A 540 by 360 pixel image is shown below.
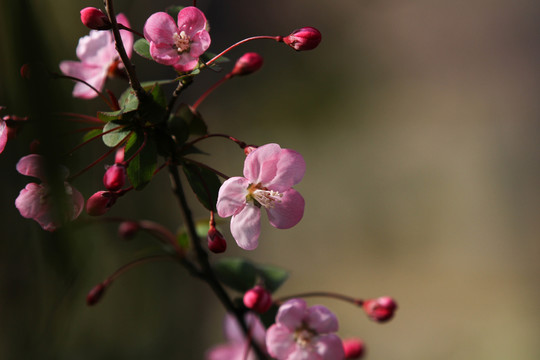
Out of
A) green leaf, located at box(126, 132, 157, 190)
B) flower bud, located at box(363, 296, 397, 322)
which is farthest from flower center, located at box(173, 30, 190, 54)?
flower bud, located at box(363, 296, 397, 322)

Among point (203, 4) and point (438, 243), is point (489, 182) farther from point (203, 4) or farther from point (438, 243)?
point (203, 4)

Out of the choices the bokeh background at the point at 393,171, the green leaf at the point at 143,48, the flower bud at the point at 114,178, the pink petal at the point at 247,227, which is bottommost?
the bokeh background at the point at 393,171

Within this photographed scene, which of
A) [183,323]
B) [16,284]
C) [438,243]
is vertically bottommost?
[183,323]

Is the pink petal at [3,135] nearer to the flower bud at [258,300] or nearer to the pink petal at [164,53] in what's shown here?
the pink petal at [164,53]

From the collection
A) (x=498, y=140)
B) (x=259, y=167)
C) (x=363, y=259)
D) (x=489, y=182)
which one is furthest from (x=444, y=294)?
(x=259, y=167)

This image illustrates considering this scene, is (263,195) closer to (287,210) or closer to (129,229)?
(287,210)

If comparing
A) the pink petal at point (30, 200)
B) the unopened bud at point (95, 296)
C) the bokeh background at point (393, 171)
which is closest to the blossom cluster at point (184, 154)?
the pink petal at point (30, 200)

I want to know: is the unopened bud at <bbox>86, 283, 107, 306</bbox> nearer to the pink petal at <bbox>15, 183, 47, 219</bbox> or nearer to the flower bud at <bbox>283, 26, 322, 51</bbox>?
the pink petal at <bbox>15, 183, 47, 219</bbox>
